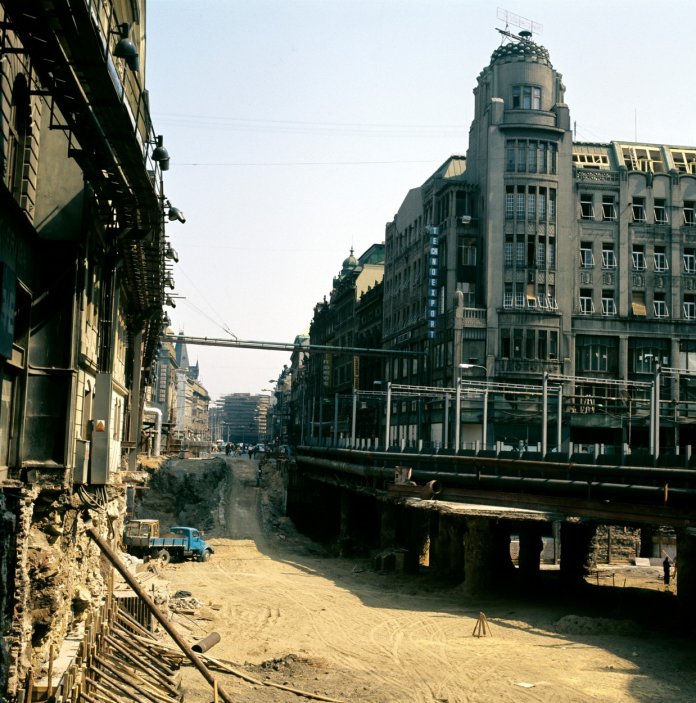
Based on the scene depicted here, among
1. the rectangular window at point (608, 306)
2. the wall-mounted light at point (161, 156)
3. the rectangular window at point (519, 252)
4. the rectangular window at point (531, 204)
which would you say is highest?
the rectangular window at point (531, 204)

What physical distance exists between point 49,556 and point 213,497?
57778mm

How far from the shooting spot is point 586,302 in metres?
74.3

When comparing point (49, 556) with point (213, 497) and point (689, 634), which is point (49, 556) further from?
point (213, 497)

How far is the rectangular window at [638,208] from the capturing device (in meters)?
76.2

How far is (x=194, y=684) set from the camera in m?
24.9

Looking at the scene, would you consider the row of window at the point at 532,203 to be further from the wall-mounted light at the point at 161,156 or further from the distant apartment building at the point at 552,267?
the wall-mounted light at the point at 161,156

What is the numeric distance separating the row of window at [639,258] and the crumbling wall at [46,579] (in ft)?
191

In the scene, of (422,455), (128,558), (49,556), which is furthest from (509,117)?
(49,556)

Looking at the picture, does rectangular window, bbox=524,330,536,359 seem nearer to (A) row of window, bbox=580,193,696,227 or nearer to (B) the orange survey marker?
(A) row of window, bbox=580,193,696,227

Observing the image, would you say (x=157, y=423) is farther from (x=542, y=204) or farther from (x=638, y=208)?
(x=638, y=208)

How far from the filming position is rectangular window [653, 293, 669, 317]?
2955 inches

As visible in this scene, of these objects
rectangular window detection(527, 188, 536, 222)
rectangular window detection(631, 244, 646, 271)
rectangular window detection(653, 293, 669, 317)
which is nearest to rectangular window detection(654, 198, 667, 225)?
rectangular window detection(631, 244, 646, 271)

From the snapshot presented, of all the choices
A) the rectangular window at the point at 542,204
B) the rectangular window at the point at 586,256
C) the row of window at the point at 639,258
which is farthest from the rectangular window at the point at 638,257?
the rectangular window at the point at 542,204

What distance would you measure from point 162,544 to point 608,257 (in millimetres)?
45009
